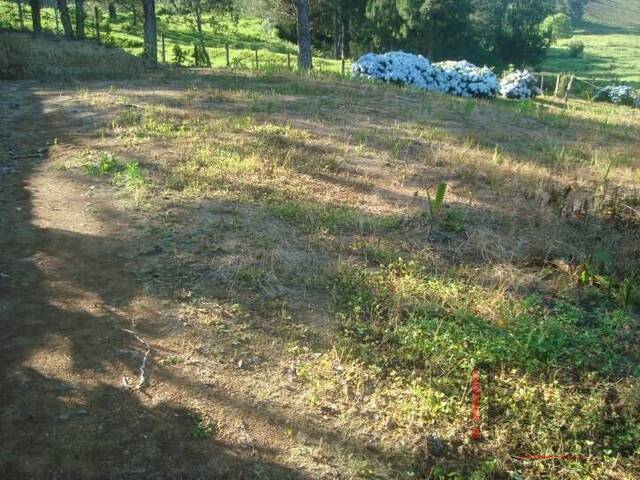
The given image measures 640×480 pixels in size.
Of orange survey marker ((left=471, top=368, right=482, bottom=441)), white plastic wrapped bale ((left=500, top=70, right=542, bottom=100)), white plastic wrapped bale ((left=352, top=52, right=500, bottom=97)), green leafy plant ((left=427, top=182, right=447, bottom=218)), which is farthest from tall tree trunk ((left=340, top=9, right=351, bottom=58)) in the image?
orange survey marker ((left=471, top=368, right=482, bottom=441))

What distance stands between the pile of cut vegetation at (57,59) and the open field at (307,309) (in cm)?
695

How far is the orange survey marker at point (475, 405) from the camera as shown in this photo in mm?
3721

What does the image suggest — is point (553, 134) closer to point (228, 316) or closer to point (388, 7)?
point (228, 316)

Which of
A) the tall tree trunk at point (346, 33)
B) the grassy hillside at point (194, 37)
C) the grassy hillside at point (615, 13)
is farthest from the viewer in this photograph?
the grassy hillside at point (615, 13)

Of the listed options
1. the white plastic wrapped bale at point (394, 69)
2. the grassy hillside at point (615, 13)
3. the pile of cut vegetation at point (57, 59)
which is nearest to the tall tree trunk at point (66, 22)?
the pile of cut vegetation at point (57, 59)

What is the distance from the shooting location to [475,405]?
3.90 metres

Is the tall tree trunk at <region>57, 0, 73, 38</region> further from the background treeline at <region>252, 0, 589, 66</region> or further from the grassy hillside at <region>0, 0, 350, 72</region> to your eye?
the background treeline at <region>252, 0, 589, 66</region>

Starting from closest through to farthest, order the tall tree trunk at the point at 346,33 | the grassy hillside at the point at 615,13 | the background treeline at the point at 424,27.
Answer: the background treeline at the point at 424,27, the tall tree trunk at the point at 346,33, the grassy hillside at the point at 615,13

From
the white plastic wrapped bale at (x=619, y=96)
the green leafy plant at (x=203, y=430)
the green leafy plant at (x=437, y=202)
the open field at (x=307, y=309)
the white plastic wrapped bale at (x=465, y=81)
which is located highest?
the white plastic wrapped bale at (x=465, y=81)

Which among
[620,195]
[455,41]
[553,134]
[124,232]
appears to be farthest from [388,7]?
[124,232]

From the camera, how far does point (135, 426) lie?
360 cm

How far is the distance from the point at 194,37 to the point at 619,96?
83.2 ft

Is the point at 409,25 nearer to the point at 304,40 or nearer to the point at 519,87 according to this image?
the point at 519,87

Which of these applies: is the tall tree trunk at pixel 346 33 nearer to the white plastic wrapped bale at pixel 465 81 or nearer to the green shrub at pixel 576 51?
the white plastic wrapped bale at pixel 465 81
